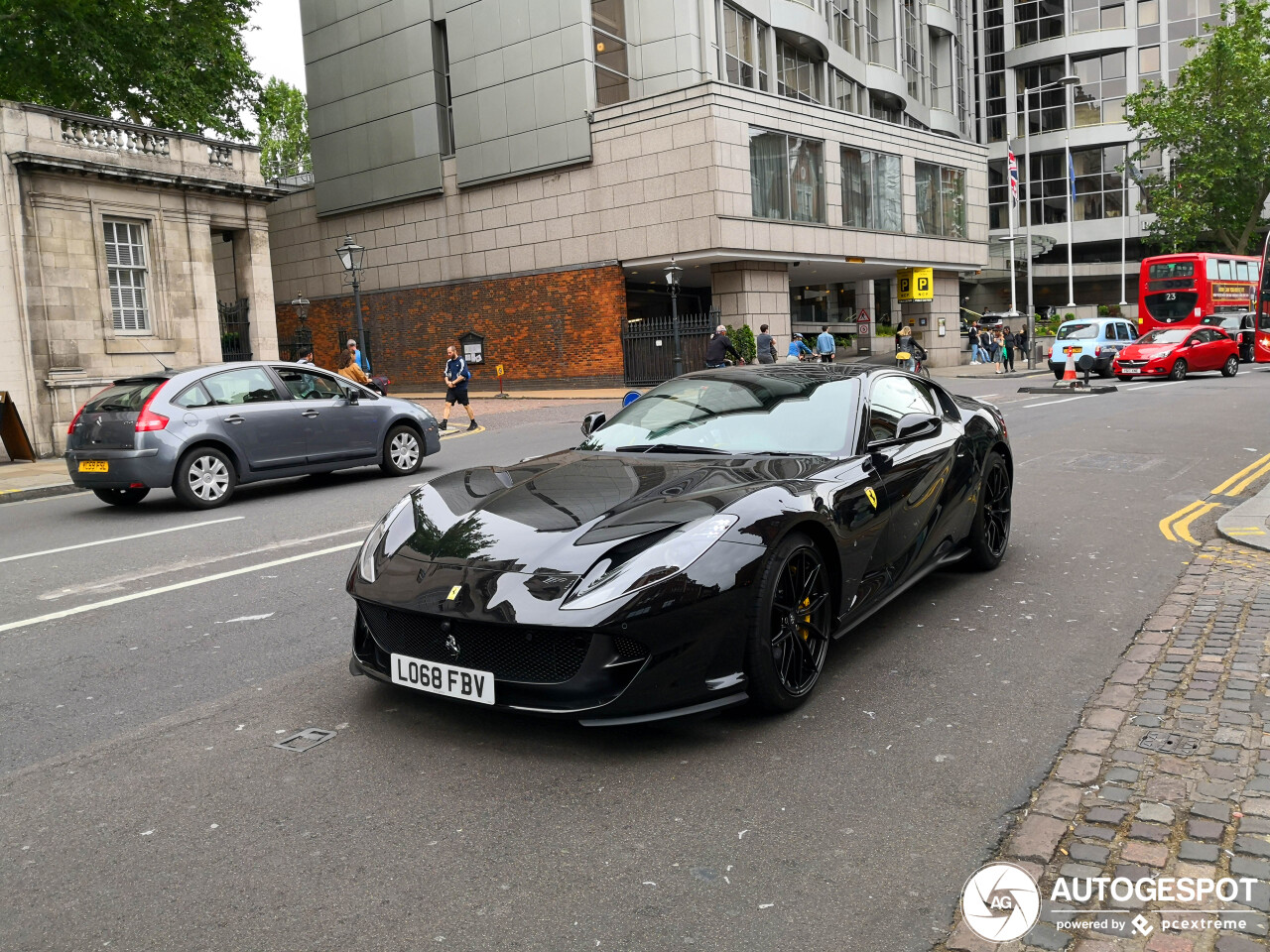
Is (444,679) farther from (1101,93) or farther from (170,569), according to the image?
(1101,93)

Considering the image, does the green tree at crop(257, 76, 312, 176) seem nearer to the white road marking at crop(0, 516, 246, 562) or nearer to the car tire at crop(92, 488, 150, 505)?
the car tire at crop(92, 488, 150, 505)

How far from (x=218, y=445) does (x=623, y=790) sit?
30.2ft

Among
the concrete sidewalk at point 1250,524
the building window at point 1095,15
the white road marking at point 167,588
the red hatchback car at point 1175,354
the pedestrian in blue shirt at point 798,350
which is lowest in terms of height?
the concrete sidewalk at point 1250,524

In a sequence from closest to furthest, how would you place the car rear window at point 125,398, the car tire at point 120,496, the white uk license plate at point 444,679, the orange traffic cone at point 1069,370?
the white uk license plate at point 444,679 < the car rear window at point 125,398 < the car tire at point 120,496 < the orange traffic cone at point 1069,370

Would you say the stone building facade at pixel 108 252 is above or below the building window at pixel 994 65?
below

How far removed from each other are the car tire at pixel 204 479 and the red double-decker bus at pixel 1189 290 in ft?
108

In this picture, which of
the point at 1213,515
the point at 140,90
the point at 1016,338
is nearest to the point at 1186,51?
the point at 1016,338

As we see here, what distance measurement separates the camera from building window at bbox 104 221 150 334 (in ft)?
72.0

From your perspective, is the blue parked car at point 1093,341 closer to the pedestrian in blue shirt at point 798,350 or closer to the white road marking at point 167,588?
the pedestrian in blue shirt at point 798,350

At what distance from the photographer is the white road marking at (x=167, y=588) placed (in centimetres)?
626

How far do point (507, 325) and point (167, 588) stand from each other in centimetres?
2951

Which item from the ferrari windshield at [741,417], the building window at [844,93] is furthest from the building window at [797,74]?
the ferrari windshield at [741,417]

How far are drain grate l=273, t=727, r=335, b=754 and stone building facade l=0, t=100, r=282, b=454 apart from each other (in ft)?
60.4

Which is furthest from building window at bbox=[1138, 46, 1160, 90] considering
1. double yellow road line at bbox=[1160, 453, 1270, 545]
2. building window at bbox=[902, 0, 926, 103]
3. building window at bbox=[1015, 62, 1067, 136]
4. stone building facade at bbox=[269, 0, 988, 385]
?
double yellow road line at bbox=[1160, 453, 1270, 545]
